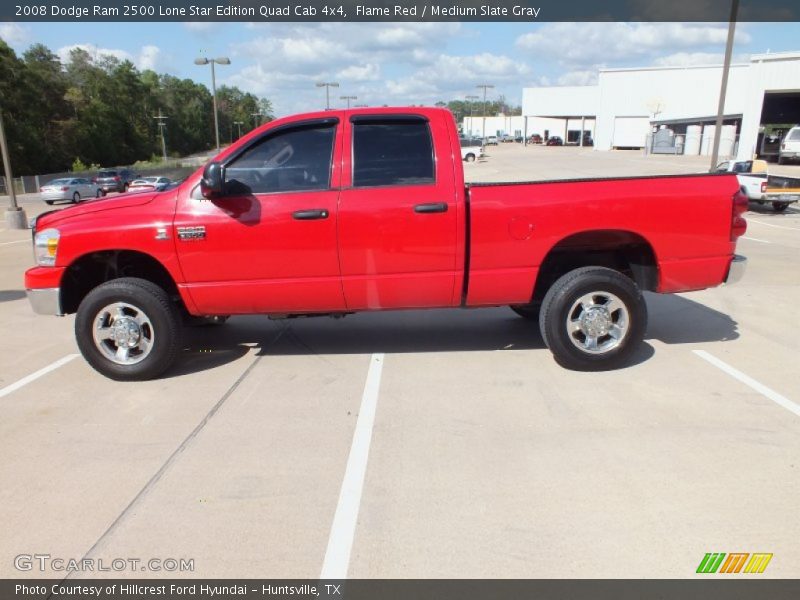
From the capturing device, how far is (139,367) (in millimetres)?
4922

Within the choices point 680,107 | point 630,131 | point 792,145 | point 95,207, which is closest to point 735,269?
point 95,207

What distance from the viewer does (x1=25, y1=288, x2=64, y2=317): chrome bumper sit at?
4883mm

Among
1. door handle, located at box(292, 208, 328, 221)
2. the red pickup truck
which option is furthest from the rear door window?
door handle, located at box(292, 208, 328, 221)

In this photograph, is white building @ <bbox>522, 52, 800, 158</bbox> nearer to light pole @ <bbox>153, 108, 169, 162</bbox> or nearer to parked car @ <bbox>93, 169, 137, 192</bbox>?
parked car @ <bbox>93, 169, 137, 192</bbox>

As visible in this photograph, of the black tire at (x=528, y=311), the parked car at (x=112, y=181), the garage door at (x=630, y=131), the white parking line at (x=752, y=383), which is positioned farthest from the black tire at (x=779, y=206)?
the garage door at (x=630, y=131)

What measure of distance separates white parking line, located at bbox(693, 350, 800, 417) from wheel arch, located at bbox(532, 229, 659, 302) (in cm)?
84

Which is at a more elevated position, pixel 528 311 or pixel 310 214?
pixel 310 214

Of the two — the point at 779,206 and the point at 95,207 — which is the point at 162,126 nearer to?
the point at 779,206

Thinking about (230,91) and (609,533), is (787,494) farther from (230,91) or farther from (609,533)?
(230,91)

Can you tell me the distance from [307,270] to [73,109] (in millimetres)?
71332

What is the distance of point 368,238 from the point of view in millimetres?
4699

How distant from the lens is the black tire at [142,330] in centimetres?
483

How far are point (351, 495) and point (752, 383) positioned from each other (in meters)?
3.35

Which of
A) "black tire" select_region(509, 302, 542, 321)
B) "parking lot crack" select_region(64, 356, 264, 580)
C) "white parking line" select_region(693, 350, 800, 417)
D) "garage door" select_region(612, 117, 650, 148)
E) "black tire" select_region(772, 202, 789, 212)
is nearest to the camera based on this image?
"parking lot crack" select_region(64, 356, 264, 580)
